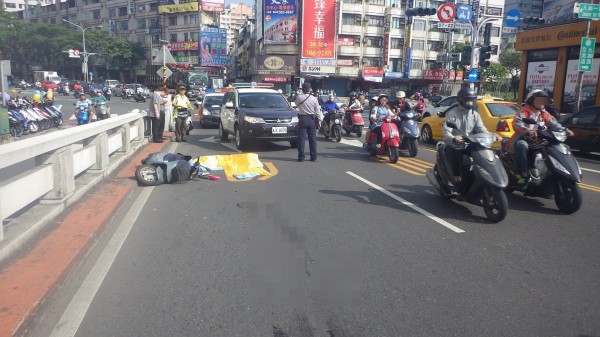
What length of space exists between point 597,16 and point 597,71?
A: 3381 millimetres

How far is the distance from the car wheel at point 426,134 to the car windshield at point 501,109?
278cm

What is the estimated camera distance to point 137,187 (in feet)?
25.3

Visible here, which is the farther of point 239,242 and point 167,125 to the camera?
point 167,125

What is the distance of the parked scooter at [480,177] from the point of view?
5727mm

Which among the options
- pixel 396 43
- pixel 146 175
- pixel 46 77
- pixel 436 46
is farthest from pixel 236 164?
pixel 46 77

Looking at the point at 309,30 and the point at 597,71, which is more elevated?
the point at 309,30

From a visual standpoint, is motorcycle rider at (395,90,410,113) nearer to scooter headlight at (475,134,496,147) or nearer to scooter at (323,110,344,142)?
scooter at (323,110,344,142)

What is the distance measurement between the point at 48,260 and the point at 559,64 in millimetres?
22629

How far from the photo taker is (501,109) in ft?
40.7

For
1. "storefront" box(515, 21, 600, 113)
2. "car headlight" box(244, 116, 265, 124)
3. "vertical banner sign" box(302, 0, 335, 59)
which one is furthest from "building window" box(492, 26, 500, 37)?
"car headlight" box(244, 116, 265, 124)

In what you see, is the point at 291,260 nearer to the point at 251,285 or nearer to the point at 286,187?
the point at 251,285

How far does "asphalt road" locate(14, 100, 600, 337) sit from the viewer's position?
10.9ft

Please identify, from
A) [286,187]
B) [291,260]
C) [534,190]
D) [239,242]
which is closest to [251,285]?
[291,260]

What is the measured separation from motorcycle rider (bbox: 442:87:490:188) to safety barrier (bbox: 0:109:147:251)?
499cm
